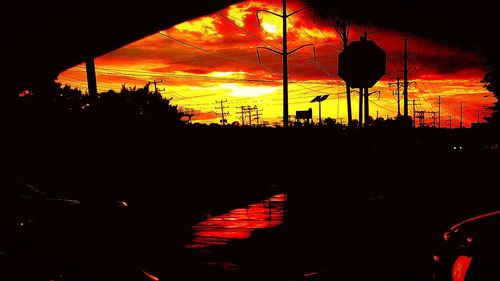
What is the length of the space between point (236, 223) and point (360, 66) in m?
5.96

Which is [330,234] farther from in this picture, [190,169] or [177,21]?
[190,169]

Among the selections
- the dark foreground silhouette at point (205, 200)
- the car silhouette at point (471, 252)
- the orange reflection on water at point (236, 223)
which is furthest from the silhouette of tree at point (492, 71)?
the car silhouette at point (471, 252)

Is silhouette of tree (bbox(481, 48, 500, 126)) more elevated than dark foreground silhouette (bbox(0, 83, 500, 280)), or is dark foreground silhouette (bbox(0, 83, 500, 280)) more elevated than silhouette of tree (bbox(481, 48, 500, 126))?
silhouette of tree (bbox(481, 48, 500, 126))

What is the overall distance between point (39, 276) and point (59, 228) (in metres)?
0.72

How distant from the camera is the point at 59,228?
6.36 meters

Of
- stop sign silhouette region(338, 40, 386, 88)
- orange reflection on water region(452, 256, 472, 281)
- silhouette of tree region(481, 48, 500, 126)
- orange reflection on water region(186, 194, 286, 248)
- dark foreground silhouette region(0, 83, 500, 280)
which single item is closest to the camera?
orange reflection on water region(452, 256, 472, 281)

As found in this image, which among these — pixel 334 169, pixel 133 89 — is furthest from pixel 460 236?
pixel 133 89

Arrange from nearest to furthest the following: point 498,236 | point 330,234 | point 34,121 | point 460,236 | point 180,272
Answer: point 498,236 < point 460,236 < point 180,272 < point 330,234 < point 34,121

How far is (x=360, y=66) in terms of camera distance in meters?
14.0

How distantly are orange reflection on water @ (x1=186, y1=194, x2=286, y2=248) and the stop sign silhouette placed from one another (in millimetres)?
4885

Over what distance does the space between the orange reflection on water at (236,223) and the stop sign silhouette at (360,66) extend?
4885mm

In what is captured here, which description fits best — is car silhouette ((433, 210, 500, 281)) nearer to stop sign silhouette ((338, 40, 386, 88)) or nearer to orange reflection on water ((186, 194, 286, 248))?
orange reflection on water ((186, 194, 286, 248))


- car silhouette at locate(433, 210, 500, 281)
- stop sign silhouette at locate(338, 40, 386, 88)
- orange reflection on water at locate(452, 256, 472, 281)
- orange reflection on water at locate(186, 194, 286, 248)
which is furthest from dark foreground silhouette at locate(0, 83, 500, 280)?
stop sign silhouette at locate(338, 40, 386, 88)

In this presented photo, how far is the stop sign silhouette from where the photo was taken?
13938 mm
